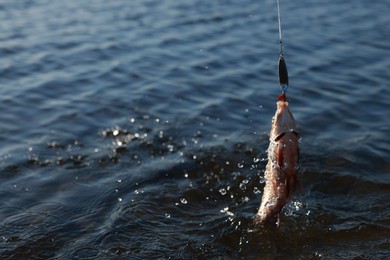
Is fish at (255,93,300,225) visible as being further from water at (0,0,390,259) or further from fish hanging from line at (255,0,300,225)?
water at (0,0,390,259)

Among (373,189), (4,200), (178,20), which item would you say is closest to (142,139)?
(4,200)

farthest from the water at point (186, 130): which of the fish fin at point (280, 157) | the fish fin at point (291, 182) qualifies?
the fish fin at point (280, 157)

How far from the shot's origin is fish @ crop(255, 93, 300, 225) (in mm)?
5410

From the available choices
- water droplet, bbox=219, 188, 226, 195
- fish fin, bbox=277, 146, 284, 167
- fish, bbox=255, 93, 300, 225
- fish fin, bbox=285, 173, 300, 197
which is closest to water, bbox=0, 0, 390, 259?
water droplet, bbox=219, 188, 226, 195

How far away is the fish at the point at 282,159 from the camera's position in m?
5.41

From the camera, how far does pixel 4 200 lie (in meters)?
6.92

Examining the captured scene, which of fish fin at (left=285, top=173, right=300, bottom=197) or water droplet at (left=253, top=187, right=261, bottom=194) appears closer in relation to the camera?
fish fin at (left=285, top=173, right=300, bottom=197)

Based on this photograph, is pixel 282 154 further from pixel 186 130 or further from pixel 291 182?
pixel 186 130

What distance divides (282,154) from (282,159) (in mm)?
52

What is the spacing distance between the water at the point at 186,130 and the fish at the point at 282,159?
614mm

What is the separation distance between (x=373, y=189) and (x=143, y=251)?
8.83 feet

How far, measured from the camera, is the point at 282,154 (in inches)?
217

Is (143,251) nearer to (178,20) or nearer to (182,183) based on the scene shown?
(182,183)

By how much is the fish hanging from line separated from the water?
64cm
